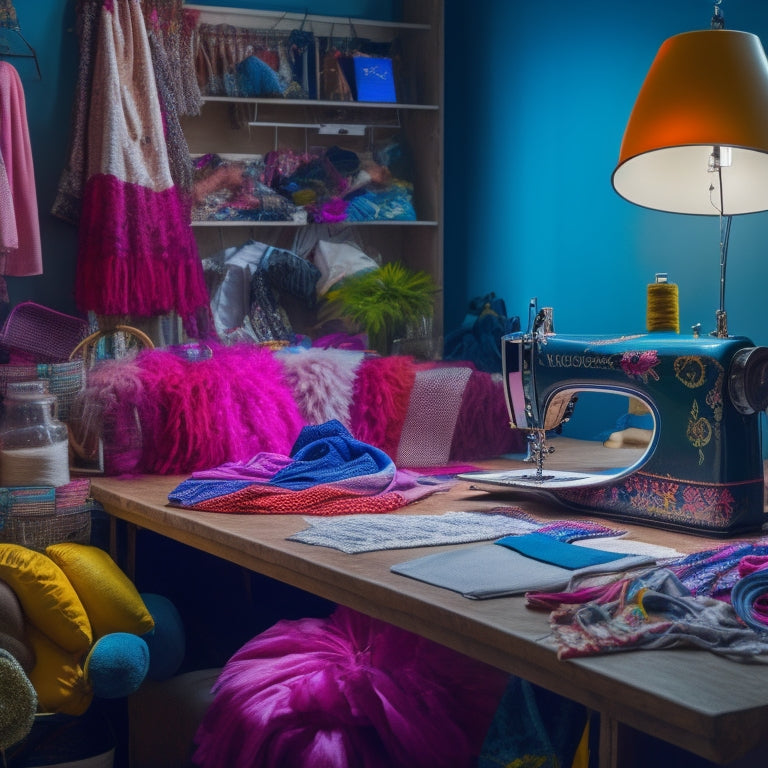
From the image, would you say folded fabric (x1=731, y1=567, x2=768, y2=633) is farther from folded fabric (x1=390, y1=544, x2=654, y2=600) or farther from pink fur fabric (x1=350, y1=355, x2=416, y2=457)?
pink fur fabric (x1=350, y1=355, x2=416, y2=457)

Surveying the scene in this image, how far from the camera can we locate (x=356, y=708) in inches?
55.3

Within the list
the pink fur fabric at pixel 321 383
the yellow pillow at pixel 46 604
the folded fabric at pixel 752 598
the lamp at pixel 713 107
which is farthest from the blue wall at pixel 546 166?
the yellow pillow at pixel 46 604

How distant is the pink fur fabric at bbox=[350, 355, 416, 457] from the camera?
2.43m

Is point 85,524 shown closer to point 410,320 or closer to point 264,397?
point 264,397

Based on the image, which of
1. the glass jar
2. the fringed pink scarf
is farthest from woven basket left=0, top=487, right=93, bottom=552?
the fringed pink scarf

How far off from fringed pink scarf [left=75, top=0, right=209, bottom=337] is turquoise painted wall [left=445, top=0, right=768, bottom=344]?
1.08 m

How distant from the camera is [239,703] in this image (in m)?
1.48

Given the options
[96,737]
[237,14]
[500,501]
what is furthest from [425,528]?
[237,14]

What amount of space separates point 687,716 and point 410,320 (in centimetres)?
273

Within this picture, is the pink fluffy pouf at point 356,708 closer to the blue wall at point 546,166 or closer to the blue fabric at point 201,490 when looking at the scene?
the blue fabric at point 201,490

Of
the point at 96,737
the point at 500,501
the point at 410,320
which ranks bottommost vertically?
the point at 96,737

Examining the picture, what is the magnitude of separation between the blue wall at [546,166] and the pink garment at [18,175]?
32 cm

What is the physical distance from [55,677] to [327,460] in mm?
589

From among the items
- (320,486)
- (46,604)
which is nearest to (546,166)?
(320,486)
